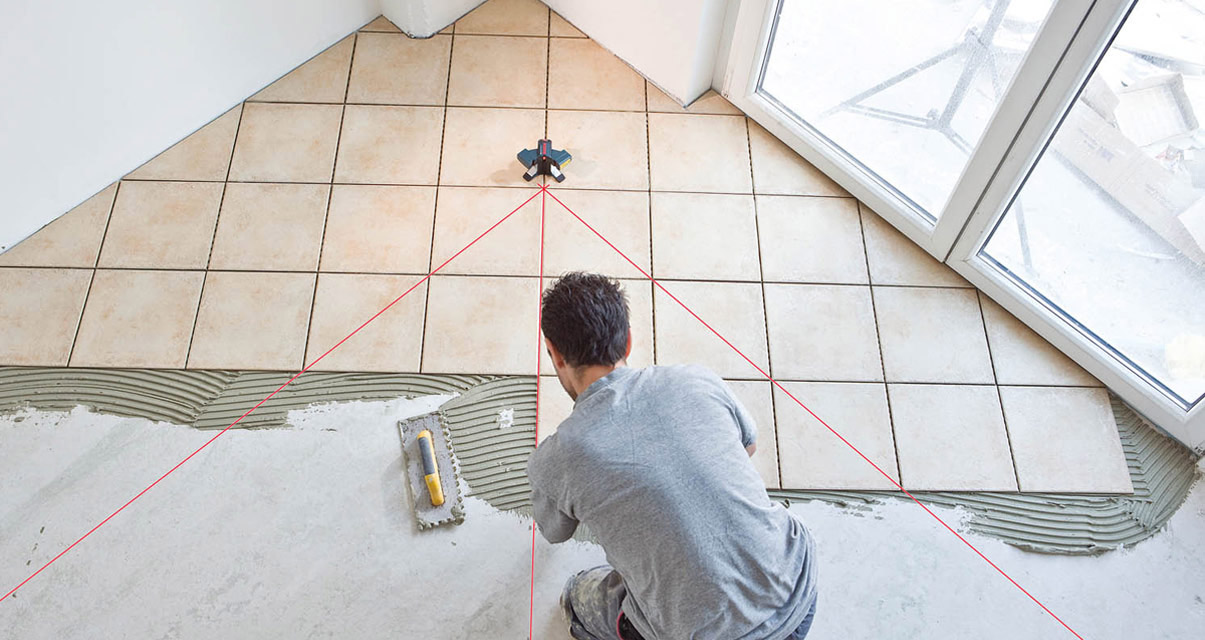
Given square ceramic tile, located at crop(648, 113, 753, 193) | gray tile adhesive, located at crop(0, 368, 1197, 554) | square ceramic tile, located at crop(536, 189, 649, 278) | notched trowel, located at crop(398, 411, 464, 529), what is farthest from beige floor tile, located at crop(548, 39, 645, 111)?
notched trowel, located at crop(398, 411, 464, 529)

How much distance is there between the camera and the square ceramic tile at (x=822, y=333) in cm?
221

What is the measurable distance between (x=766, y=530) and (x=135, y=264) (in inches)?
72.5

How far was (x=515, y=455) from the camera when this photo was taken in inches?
81.6

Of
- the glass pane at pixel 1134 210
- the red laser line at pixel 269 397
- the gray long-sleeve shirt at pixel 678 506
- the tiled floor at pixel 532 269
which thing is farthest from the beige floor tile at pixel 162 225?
the glass pane at pixel 1134 210

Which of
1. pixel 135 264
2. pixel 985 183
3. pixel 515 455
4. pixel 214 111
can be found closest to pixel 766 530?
pixel 515 455

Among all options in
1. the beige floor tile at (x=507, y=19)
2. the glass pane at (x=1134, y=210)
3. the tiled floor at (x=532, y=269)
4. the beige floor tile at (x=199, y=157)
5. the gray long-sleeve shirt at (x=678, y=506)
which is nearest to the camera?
the gray long-sleeve shirt at (x=678, y=506)

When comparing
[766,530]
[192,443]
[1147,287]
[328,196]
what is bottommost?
[192,443]

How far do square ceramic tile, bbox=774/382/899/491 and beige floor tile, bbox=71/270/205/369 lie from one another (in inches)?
59.4

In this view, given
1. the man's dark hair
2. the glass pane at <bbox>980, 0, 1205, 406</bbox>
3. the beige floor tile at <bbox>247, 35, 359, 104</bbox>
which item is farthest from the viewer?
the beige floor tile at <bbox>247, 35, 359, 104</bbox>

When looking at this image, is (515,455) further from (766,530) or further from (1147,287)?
(1147,287)

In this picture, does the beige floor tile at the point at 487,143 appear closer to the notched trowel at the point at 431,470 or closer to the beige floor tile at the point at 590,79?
the beige floor tile at the point at 590,79

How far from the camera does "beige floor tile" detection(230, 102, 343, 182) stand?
2.46 m

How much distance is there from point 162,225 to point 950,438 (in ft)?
6.95

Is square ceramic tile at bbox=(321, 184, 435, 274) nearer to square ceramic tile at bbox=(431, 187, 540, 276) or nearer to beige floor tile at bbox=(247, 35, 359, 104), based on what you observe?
square ceramic tile at bbox=(431, 187, 540, 276)
